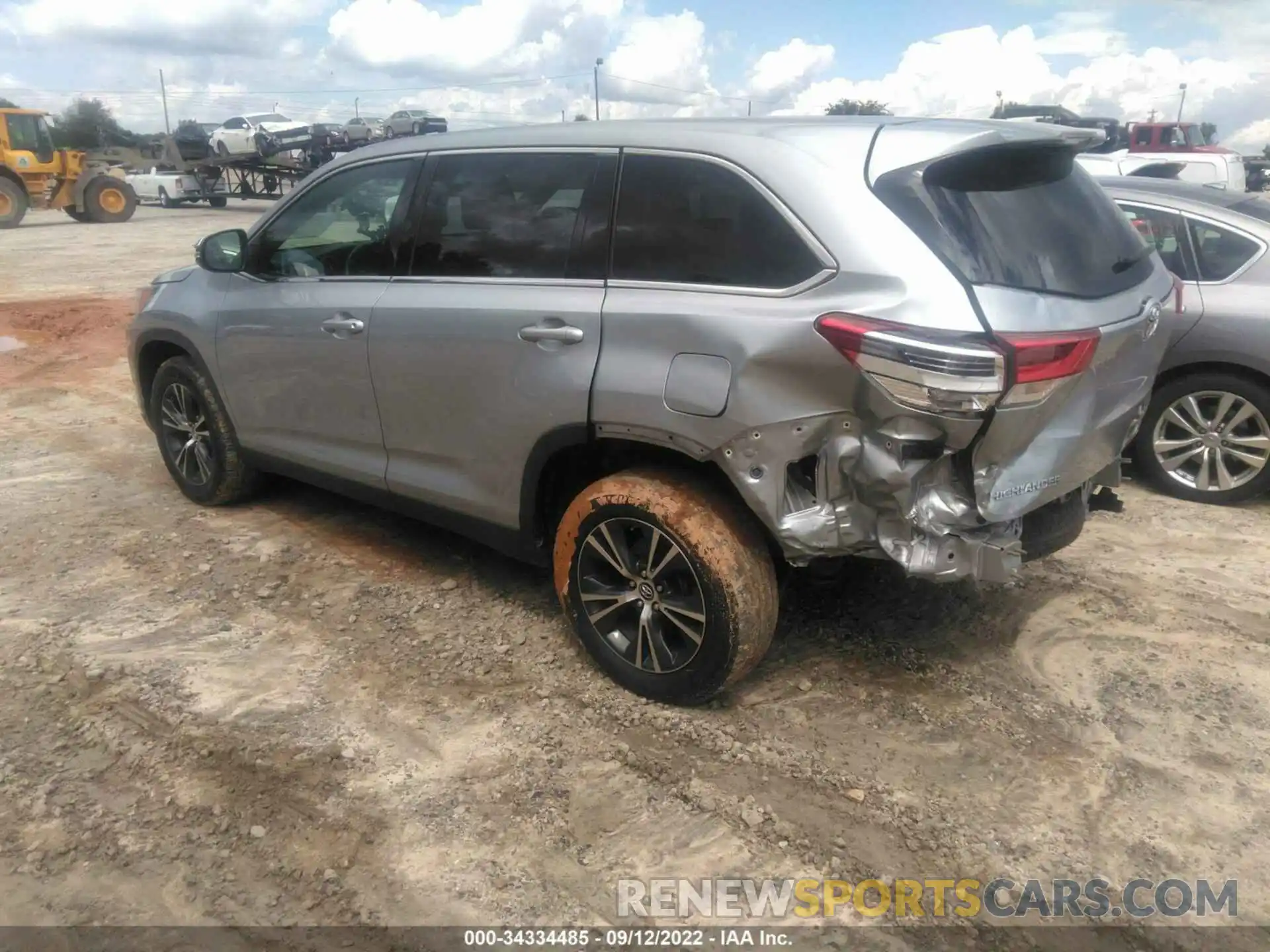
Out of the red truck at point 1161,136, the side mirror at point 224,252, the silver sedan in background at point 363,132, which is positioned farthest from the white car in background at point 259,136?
the side mirror at point 224,252

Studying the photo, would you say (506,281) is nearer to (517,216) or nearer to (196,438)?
(517,216)

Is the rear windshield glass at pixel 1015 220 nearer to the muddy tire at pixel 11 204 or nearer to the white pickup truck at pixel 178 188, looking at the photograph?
the muddy tire at pixel 11 204

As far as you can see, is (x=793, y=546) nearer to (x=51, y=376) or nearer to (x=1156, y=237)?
(x=1156, y=237)

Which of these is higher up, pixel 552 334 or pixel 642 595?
pixel 552 334

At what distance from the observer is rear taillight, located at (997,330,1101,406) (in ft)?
8.43

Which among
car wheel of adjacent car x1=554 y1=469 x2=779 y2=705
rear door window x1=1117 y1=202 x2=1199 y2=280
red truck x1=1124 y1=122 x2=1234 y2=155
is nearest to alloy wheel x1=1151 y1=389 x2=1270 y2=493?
rear door window x1=1117 y1=202 x2=1199 y2=280

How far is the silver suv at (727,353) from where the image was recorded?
268cm

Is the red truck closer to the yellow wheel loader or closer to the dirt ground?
the dirt ground

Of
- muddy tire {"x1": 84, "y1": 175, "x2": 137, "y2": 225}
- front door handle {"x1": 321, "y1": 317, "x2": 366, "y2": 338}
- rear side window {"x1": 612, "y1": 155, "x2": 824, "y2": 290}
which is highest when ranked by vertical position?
rear side window {"x1": 612, "y1": 155, "x2": 824, "y2": 290}

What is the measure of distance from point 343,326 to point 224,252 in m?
1.07

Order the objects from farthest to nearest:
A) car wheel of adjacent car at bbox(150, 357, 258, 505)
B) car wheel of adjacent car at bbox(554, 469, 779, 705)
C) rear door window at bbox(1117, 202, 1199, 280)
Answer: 1. rear door window at bbox(1117, 202, 1199, 280)
2. car wheel of adjacent car at bbox(150, 357, 258, 505)
3. car wheel of adjacent car at bbox(554, 469, 779, 705)

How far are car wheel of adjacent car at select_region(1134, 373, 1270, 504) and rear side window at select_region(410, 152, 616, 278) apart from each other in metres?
3.53

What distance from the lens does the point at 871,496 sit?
2773mm

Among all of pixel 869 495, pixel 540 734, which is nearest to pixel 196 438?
pixel 540 734
